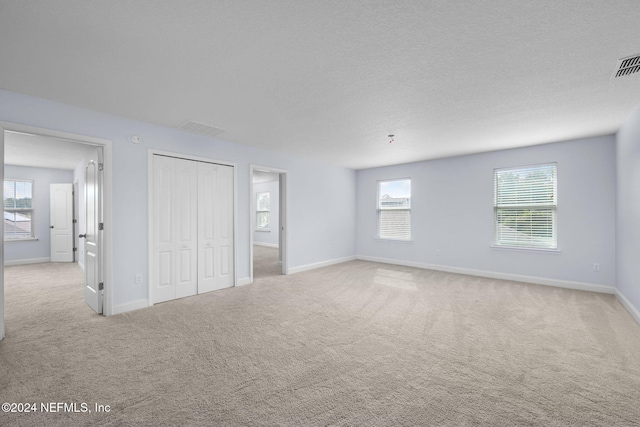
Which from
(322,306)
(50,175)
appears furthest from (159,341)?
(50,175)

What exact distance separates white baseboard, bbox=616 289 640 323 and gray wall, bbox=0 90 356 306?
5049mm

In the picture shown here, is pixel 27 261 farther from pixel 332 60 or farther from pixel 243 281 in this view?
pixel 332 60

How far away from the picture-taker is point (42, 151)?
18.1 feet

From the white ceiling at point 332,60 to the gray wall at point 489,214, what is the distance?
0.92m

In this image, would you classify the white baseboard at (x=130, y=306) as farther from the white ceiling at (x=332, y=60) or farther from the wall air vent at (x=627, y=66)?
the wall air vent at (x=627, y=66)

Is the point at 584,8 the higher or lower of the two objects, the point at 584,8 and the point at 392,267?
the higher

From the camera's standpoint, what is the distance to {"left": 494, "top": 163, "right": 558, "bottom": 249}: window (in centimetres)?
495

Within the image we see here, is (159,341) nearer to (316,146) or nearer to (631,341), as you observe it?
(316,146)

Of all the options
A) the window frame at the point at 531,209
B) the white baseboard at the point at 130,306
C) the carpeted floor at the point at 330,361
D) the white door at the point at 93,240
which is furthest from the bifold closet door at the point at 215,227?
the window frame at the point at 531,209

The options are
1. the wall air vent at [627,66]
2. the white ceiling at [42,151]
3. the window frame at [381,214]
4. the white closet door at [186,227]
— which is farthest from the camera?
the window frame at [381,214]

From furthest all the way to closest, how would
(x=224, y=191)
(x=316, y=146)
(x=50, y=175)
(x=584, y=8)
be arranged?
(x=50, y=175)
(x=316, y=146)
(x=224, y=191)
(x=584, y=8)

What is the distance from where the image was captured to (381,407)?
1843 millimetres

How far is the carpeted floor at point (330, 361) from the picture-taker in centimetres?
179

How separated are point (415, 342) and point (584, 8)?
9.46 feet
